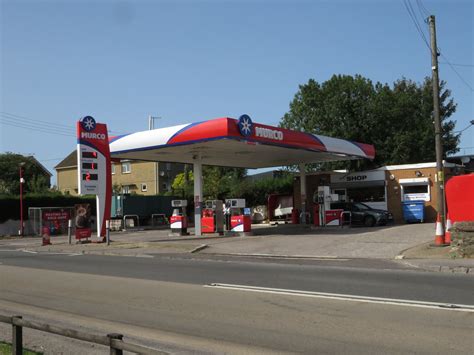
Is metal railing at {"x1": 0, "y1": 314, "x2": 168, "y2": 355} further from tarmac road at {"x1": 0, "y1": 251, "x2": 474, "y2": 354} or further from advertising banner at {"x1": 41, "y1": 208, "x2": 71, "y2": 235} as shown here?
advertising banner at {"x1": 41, "y1": 208, "x2": 71, "y2": 235}

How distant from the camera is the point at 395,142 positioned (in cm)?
4409

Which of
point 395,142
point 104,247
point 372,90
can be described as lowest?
point 104,247

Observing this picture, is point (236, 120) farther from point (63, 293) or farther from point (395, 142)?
point (395, 142)

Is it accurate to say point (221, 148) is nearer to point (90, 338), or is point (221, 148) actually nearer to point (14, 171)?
point (90, 338)

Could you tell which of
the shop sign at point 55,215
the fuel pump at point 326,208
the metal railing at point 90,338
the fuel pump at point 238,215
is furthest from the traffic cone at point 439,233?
the shop sign at point 55,215

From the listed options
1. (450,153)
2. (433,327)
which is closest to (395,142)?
(450,153)

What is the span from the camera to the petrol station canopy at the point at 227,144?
2217 centimetres

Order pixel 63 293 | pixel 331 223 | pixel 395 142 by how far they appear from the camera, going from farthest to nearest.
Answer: pixel 395 142 → pixel 331 223 → pixel 63 293

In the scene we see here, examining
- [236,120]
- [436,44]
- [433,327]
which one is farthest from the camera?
[236,120]

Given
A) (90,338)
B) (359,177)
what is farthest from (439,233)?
(359,177)

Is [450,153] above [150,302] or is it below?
above

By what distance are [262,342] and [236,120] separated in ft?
52.8

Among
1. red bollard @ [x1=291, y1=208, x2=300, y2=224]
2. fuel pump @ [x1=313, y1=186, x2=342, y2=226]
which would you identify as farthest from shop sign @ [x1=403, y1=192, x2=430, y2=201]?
red bollard @ [x1=291, y1=208, x2=300, y2=224]

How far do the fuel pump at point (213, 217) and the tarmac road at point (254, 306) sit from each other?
Result: 12.3 metres
